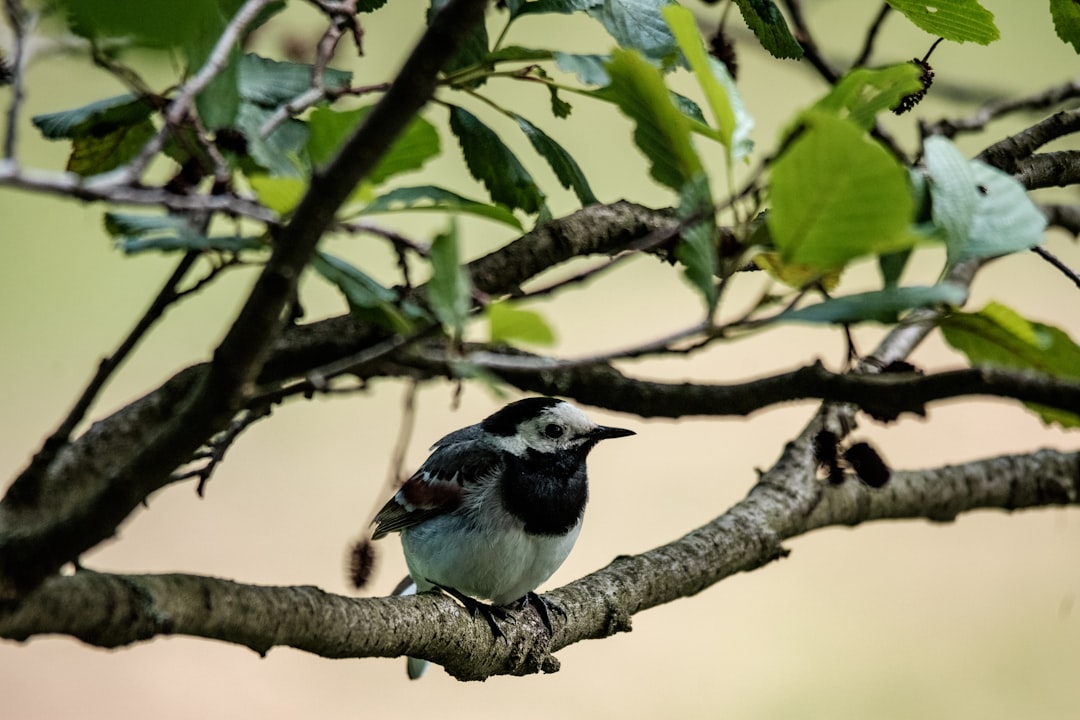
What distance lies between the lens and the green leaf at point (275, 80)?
792mm

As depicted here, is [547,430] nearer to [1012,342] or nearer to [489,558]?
[489,558]

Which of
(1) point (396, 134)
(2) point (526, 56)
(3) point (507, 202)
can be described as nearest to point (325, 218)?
(1) point (396, 134)

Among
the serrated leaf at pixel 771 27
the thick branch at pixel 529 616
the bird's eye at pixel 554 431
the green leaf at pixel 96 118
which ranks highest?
the bird's eye at pixel 554 431

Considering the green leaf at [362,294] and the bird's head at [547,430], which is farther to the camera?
the bird's head at [547,430]

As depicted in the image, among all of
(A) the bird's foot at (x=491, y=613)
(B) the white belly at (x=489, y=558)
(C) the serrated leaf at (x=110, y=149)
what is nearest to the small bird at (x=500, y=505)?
(B) the white belly at (x=489, y=558)

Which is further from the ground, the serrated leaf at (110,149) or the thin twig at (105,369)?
the serrated leaf at (110,149)

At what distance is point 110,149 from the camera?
0.88 m

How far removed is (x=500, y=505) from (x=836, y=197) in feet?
4.15

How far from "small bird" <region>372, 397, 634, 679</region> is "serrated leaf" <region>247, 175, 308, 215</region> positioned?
1.07 meters

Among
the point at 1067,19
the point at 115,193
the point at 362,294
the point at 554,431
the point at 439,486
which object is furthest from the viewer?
the point at 554,431

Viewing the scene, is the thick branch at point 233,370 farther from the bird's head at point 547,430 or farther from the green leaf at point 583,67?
the bird's head at point 547,430

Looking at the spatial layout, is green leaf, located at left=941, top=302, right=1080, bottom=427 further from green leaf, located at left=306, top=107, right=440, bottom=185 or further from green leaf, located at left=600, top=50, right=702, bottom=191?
green leaf, located at left=306, top=107, right=440, bottom=185

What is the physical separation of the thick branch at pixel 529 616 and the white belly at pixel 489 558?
0.83 feet

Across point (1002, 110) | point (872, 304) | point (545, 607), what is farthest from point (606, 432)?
point (872, 304)
